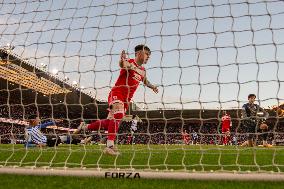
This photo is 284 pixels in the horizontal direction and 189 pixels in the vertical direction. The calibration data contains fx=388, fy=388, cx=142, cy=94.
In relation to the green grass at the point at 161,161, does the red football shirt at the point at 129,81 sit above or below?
above

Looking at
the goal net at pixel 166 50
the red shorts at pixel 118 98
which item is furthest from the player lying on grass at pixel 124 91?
the goal net at pixel 166 50

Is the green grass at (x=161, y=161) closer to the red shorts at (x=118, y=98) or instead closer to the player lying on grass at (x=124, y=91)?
the player lying on grass at (x=124, y=91)

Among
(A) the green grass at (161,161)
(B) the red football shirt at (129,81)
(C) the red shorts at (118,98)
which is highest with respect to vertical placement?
(B) the red football shirt at (129,81)

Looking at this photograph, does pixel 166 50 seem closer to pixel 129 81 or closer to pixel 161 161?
pixel 129 81

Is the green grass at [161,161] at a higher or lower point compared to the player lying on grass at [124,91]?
lower

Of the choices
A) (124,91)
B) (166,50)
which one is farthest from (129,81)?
(166,50)

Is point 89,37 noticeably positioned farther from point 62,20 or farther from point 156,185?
point 156,185

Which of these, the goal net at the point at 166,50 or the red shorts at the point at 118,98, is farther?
the red shorts at the point at 118,98

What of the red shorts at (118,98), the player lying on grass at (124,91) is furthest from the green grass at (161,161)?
the red shorts at (118,98)

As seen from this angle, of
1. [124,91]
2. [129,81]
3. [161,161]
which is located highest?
[129,81]

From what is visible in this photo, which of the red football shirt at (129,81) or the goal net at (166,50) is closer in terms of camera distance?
the goal net at (166,50)

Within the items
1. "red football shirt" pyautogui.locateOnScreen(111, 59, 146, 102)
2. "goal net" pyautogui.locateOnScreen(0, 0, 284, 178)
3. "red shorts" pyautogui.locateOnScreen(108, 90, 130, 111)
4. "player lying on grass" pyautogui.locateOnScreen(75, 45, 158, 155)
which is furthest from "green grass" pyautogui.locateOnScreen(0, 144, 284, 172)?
"red football shirt" pyautogui.locateOnScreen(111, 59, 146, 102)

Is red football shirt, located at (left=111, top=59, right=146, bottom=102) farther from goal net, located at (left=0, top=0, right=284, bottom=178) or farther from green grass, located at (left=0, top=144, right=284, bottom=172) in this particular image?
green grass, located at (left=0, top=144, right=284, bottom=172)

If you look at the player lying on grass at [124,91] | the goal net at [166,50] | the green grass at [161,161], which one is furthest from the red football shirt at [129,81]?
the green grass at [161,161]
